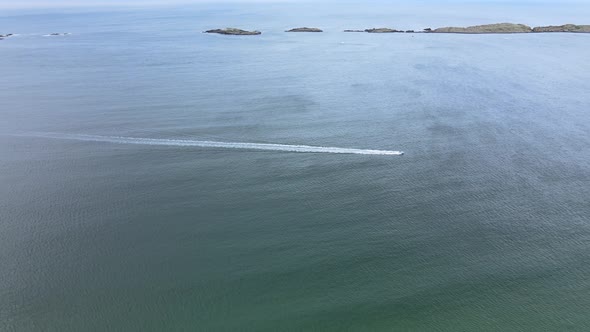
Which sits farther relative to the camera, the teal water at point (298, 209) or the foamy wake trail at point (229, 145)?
the foamy wake trail at point (229, 145)

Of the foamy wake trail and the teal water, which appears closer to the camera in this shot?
the teal water

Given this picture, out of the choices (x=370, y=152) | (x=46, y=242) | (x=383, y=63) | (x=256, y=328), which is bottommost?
(x=256, y=328)

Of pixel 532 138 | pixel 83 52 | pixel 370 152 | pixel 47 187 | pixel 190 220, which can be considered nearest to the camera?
pixel 190 220

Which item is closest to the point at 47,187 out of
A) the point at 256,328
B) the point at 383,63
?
the point at 256,328

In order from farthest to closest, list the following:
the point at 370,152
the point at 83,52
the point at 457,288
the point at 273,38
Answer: the point at 273,38 → the point at 83,52 → the point at 370,152 → the point at 457,288

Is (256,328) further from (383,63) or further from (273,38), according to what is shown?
(273,38)

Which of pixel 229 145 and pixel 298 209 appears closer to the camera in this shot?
pixel 298 209

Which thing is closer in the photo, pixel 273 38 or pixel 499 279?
pixel 499 279

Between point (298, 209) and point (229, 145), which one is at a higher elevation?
point (229, 145)
